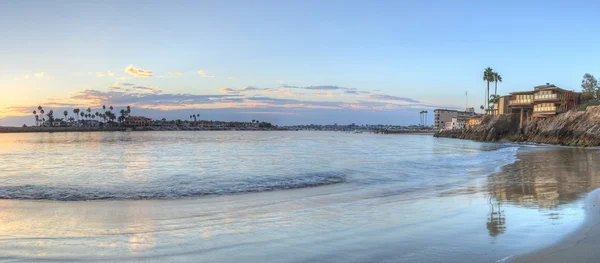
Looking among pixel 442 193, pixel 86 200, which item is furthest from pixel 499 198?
pixel 86 200

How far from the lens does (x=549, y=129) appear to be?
2522 inches

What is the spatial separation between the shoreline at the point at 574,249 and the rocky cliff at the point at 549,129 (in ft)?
189

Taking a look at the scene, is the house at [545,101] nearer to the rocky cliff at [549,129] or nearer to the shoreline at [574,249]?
the rocky cliff at [549,129]

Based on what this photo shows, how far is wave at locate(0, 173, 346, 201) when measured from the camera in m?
13.2

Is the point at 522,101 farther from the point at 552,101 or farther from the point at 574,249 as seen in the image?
the point at 574,249

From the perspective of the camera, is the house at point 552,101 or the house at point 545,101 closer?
the house at point 552,101

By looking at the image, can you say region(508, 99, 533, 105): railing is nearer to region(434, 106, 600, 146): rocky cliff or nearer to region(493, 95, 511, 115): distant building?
region(434, 106, 600, 146): rocky cliff

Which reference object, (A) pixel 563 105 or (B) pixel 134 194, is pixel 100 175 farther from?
(A) pixel 563 105

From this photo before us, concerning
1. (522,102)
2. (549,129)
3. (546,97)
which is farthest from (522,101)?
(549,129)

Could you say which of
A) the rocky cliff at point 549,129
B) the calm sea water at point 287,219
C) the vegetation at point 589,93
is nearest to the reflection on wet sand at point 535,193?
the calm sea water at point 287,219

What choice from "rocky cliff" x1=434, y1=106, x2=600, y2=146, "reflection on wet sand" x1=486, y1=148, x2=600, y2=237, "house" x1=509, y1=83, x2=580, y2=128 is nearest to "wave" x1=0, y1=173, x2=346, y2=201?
"reflection on wet sand" x1=486, y1=148, x2=600, y2=237

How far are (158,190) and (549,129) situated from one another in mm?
71734

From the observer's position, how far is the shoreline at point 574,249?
17.1 ft

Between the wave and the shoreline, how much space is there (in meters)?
10.5
